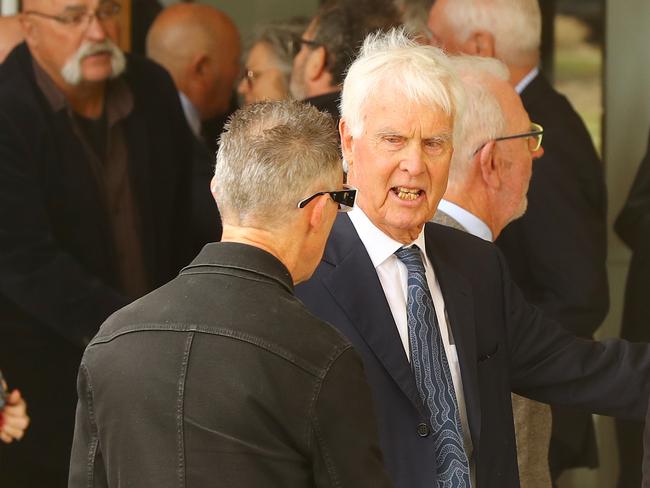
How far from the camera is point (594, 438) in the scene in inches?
183

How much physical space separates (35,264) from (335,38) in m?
1.33

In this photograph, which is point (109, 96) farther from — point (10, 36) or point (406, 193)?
point (406, 193)

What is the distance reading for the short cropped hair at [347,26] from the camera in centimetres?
452

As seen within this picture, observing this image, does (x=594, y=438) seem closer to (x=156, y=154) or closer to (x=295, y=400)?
(x=156, y=154)

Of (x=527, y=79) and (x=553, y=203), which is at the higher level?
(x=527, y=79)

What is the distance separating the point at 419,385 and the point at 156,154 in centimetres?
225

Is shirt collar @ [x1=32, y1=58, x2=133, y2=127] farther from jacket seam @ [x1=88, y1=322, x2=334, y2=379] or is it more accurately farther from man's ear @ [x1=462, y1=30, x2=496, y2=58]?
jacket seam @ [x1=88, y1=322, x2=334, y2=379]

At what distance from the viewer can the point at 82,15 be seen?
14.8 ft

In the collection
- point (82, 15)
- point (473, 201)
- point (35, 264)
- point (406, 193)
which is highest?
point (82, 15)

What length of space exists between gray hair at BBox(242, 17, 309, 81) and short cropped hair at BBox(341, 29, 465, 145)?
6.24 ft

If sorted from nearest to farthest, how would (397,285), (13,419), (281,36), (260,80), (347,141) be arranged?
1. (397,285)
2. (347,141)
3. (13,419)
4. (281,36)
5. (260,80)

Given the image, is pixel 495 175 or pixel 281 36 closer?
pixel 495 175

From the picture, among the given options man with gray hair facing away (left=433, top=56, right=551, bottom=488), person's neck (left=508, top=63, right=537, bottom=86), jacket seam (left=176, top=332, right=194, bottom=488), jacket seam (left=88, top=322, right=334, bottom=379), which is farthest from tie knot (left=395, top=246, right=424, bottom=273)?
person's neck (left=508, top=63, right=537, bottom=86)

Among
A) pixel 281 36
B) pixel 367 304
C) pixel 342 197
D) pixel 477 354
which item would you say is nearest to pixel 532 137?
pixel 477 354
